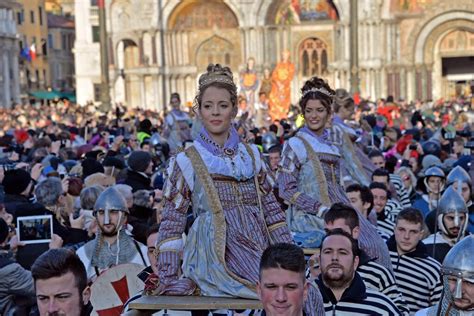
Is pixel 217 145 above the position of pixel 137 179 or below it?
above

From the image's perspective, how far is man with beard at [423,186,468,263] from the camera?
870 cm

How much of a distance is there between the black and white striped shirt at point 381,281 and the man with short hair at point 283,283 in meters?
2.12

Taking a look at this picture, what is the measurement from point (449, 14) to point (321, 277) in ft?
134

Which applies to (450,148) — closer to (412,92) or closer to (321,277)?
(321,277)

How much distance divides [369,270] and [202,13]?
144 feet

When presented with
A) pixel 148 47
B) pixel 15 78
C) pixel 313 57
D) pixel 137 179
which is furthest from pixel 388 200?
pixel 15 78

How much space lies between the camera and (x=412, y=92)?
46156 mm

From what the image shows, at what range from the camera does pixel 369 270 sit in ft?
22.3

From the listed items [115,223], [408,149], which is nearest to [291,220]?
[115,223]

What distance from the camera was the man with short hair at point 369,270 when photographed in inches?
265

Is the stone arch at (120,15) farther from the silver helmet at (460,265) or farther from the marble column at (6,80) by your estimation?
the silver helmet at (460,265)

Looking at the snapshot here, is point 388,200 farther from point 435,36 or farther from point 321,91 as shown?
point 435,36

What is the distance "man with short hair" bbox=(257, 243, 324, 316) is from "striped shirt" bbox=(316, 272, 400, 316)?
4.09 ft

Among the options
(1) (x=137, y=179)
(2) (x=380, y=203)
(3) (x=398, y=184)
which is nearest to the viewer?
(2) (x=380, y=203)
